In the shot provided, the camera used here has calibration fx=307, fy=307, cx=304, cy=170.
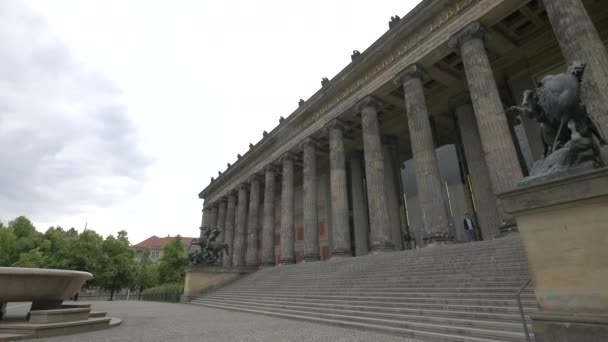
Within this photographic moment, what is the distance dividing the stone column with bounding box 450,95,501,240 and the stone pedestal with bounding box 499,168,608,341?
482 inches

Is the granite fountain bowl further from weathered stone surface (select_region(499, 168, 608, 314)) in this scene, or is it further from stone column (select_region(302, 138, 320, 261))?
stone column (select_region(302, 138, 320, 261))

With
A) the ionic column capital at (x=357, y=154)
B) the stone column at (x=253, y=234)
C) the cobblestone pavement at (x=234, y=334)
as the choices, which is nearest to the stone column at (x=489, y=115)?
the cobblestone pavement at (x=234, y=334)

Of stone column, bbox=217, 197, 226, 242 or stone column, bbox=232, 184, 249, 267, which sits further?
stone column, bbox=217, 197, 226, 242

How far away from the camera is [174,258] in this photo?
39.4 m

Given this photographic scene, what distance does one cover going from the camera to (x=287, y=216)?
24.1 m

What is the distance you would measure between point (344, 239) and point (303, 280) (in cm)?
→ 402

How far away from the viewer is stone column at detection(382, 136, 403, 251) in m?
20.7

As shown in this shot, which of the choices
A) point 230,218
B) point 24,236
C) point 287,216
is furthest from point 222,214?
point 24,236

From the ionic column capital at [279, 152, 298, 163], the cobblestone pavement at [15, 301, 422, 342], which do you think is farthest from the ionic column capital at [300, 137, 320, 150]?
the cobblestone pavement at [15, 301, 422, 342]

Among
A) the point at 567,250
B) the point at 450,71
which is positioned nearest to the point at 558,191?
the point at 567,250

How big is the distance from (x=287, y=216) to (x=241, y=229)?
9.22 metres

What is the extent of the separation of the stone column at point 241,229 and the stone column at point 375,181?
17171 mm

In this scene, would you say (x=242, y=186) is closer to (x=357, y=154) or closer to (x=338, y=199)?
(x=357, y=154)

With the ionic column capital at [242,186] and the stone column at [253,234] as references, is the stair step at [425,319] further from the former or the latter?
the ionic column capital at [242,186]
